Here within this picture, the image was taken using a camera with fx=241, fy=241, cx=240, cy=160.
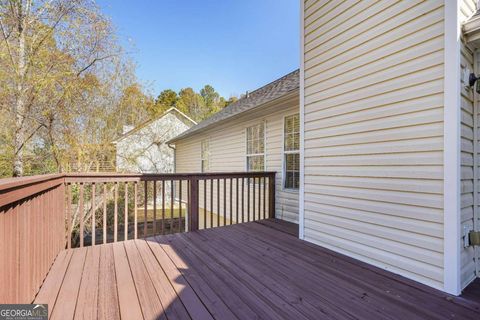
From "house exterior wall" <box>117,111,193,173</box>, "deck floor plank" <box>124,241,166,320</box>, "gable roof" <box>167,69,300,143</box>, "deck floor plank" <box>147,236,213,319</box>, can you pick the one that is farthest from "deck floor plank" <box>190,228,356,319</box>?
"house exterior wall" <box>117,111,193,173</box>

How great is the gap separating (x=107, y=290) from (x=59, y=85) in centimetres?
610

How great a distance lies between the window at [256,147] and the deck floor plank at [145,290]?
3.44 m

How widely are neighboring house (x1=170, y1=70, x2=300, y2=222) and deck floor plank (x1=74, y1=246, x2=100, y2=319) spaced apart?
3256mm

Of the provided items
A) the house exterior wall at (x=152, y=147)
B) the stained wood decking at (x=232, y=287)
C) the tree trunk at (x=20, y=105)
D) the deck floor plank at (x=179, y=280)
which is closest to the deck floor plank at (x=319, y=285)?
the stained wood decking at (x=232, y=287)

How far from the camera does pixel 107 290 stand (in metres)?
2.05

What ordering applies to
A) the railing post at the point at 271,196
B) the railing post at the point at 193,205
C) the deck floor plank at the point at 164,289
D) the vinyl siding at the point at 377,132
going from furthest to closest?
the railing post at the point at 271,196
the railing post at the point at 193,205
the vinyl siding at the point at 377,132
the deck floor plank at the point at 164,289

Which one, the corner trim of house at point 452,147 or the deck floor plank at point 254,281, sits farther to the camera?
the corner trim of house at point 452,147

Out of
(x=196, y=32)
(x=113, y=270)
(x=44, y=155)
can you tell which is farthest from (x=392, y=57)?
(x=196, y=32)

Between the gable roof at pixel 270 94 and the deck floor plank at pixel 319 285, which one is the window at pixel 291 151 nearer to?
the gable roof at pixel 270 94

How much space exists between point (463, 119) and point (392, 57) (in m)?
0.84

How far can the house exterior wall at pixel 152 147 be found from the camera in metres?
9.98

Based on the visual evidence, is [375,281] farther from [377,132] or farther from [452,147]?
[377,132]

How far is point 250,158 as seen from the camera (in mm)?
6094

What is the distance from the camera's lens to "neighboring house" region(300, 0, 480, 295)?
1979 mm
